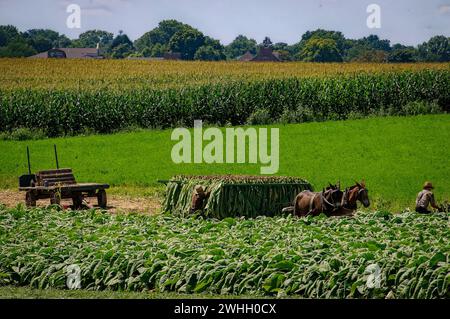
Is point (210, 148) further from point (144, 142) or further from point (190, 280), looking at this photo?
point (190, 280)

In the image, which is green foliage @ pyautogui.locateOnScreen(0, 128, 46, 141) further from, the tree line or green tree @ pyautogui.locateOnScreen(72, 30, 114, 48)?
green tree @ pyautogui.locateOnScreen(72, 30, 114, 48)

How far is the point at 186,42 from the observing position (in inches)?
4719

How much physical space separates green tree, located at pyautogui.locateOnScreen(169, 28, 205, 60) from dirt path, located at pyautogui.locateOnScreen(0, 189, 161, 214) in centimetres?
8956

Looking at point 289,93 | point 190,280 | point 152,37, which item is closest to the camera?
point 190,280

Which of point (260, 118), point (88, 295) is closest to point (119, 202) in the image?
point (88, 295)

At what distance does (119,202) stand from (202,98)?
21129 mm

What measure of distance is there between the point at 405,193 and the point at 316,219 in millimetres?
8841

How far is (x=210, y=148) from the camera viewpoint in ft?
127

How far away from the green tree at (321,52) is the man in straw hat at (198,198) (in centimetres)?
8661

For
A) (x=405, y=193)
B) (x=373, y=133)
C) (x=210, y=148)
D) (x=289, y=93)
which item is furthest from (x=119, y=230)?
(x=289, y=93)

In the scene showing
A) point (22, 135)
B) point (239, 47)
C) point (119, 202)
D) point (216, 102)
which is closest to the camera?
point (119, 202)

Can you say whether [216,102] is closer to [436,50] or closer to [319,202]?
[319,202]

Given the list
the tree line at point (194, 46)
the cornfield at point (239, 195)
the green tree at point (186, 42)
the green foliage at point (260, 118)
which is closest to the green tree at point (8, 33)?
the tree line at point (194, 46)

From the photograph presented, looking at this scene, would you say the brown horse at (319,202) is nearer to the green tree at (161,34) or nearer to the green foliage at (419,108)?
the green foliage at (419,108)
